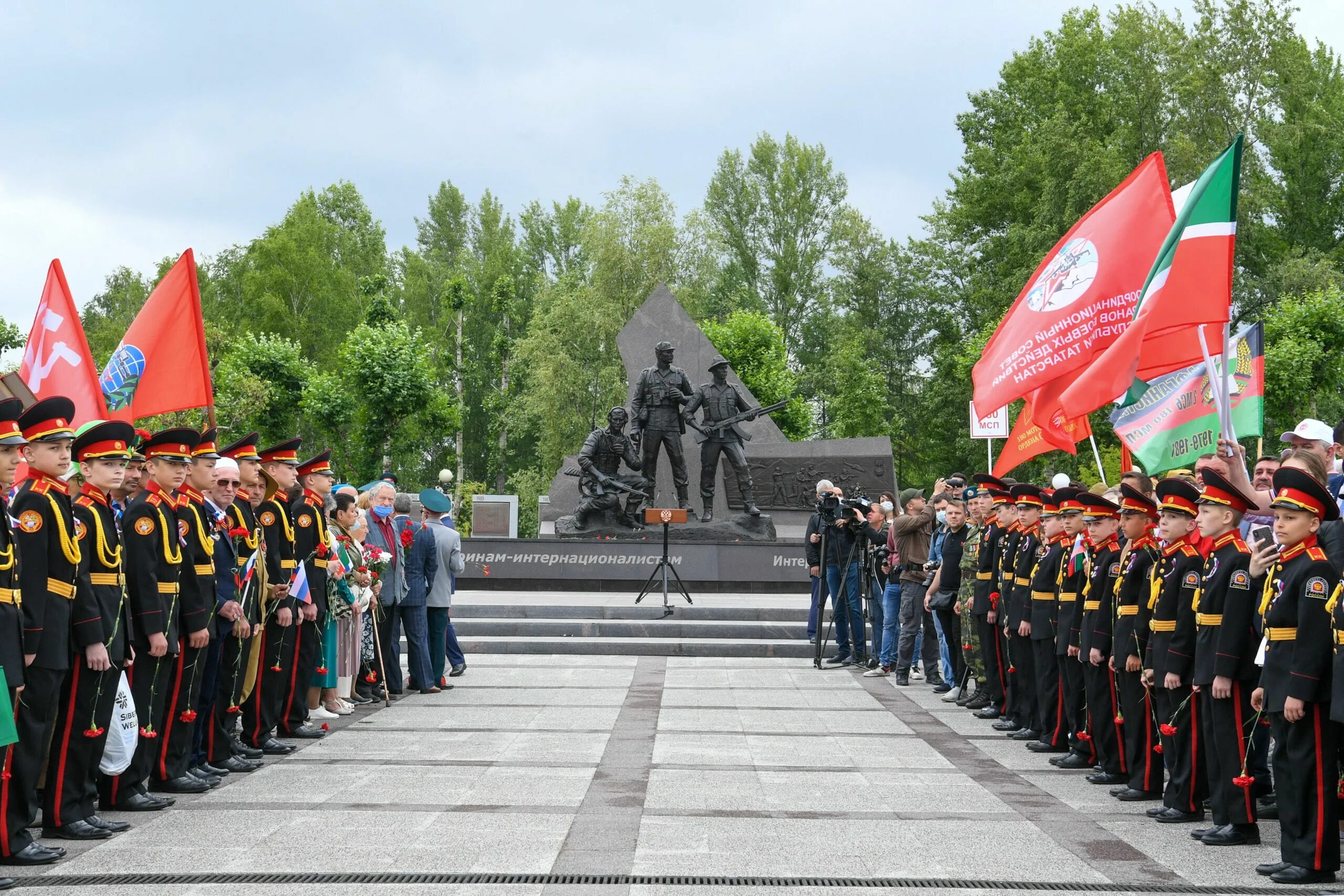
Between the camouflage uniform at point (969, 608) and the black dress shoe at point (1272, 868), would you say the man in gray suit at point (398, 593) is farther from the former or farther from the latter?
the black dress shoe at point (1272, 868)

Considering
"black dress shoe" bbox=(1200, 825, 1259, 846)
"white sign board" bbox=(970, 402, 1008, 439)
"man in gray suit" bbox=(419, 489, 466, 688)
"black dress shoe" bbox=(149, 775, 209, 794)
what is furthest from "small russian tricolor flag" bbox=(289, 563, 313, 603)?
"white sign board" bbox=(970, 402, 1008, 439)

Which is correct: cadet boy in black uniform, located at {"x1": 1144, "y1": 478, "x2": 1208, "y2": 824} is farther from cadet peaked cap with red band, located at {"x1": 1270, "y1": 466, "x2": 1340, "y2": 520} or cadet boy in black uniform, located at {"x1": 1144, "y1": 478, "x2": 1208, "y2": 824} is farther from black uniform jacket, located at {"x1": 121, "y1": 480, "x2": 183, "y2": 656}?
black uniform jacket, located at {"x1": 121, "y1": 480, "x2": 183, "y2": 656}

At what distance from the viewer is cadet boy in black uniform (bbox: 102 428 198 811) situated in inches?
272

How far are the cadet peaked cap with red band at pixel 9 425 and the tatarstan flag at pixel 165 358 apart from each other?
400 centimetres

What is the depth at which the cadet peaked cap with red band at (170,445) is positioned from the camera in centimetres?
733

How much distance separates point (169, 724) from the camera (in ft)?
24.4

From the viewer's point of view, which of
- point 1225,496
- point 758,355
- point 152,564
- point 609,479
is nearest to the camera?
point 1225,496

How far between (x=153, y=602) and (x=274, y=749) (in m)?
2.28

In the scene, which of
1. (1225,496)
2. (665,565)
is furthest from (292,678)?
(665,565)

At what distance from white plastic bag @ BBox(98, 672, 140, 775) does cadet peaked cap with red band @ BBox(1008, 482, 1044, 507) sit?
6290 mm

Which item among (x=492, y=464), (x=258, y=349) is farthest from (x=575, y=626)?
(x=492, y=464)

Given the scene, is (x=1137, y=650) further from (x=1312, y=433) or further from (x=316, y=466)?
(x=316, y=466)

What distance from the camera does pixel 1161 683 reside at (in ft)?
22.5

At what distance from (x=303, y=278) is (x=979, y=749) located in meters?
49.5
